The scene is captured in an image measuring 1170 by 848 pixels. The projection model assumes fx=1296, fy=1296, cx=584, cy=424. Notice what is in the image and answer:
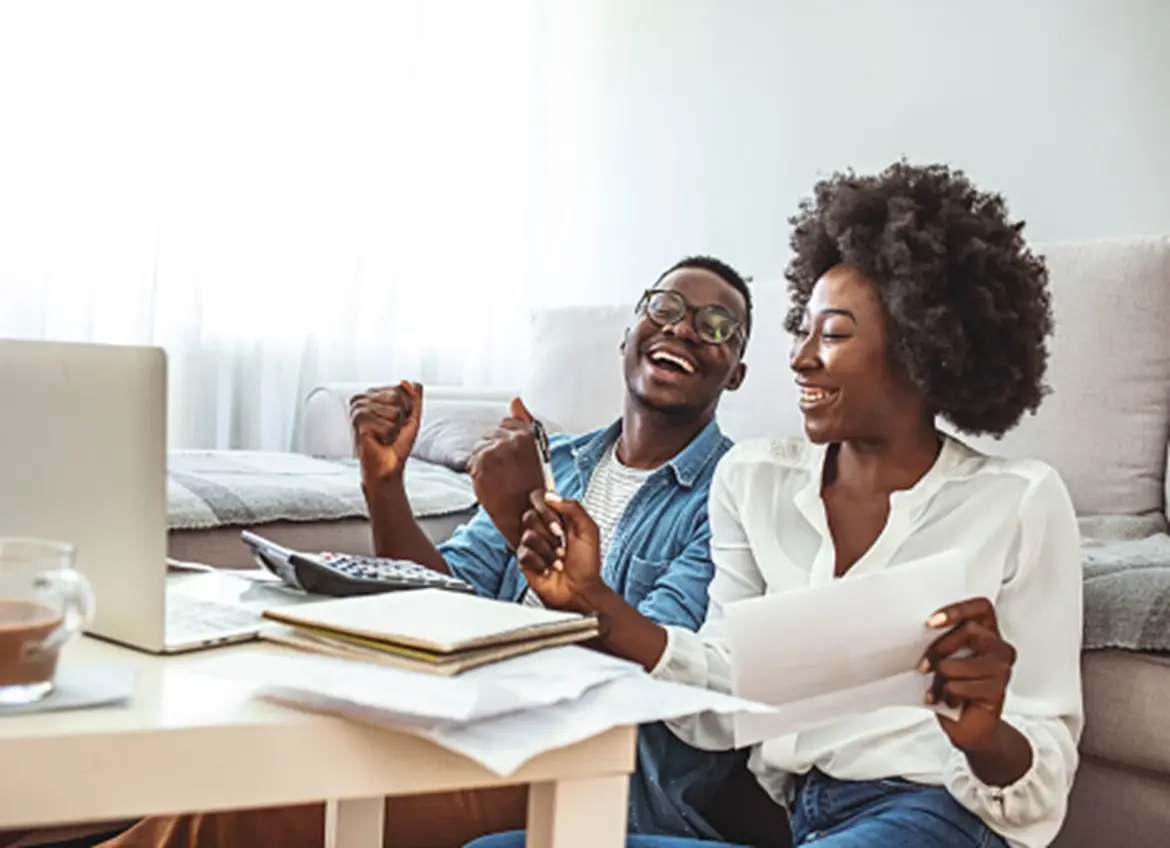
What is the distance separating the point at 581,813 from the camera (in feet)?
2.09

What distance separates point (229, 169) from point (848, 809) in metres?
2.35

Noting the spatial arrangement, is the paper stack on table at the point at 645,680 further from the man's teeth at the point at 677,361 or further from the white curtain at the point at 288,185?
the white curtain at the point at 288,185

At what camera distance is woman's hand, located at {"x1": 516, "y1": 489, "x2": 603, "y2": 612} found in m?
0.99

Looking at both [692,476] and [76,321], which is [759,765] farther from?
[76,321]

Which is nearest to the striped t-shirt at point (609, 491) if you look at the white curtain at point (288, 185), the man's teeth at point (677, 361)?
the man's teeth at point (677, 361)

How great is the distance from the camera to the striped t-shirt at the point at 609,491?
54.6 inches

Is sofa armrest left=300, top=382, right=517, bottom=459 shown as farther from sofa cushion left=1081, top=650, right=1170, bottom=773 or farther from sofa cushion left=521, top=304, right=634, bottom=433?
sofa cushion left=1081, top=650, right=1170, bottom=773

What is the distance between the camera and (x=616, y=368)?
255 cm

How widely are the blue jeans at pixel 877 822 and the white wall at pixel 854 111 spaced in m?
1.61

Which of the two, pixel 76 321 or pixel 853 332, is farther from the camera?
pixel 76 321

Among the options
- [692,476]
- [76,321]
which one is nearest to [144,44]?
[76,321]

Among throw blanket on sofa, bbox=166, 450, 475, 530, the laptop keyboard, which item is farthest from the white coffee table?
throw blanket on sofa, bbox=166, 450, 475, 530

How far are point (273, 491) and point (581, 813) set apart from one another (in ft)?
4.23

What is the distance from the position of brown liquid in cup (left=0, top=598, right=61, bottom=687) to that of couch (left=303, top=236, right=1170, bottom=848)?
3.31 ft
